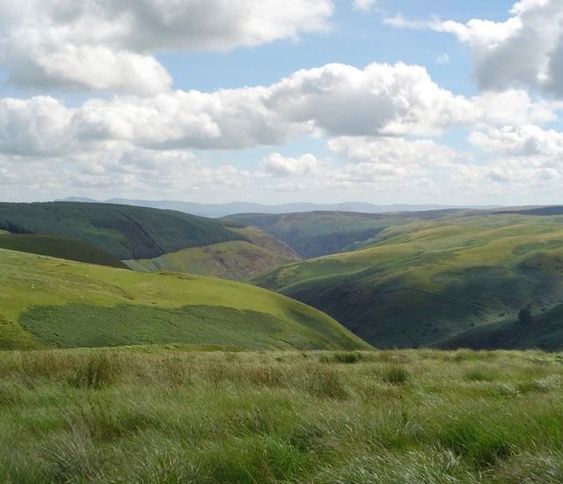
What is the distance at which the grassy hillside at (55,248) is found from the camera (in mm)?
132625

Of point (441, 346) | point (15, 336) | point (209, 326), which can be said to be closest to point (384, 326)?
point (441, 346)

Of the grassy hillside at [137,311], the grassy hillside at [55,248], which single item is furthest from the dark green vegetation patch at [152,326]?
the grassy hillside at [55,248]

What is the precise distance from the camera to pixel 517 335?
134750 millimetres

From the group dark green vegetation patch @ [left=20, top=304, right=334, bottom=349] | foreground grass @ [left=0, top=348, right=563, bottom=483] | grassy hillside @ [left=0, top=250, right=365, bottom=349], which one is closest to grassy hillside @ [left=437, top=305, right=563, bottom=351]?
grassy hillside @ [left=0, top=250, right=365, bottom=349]

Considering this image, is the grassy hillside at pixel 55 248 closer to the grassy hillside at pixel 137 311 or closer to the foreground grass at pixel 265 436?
the grassy hillside at pixel 137 311

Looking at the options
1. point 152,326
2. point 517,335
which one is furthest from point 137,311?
point 517,335

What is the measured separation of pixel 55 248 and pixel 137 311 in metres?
83.7

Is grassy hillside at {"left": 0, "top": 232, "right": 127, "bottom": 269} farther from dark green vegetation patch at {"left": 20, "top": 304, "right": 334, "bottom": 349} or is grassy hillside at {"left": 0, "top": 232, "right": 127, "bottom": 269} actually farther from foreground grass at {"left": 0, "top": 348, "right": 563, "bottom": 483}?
foreground grass at {"left": 0, "top": 348, "right": 563, "bottom": 483}

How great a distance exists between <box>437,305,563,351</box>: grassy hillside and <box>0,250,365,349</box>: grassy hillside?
45.9m

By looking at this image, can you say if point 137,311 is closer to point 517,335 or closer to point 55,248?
point 55,248

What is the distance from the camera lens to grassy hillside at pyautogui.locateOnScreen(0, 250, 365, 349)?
176 feet

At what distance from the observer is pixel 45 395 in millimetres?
8914

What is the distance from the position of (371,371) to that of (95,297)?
190 feet

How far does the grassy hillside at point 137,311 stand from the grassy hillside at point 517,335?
Answer: 4593cm
